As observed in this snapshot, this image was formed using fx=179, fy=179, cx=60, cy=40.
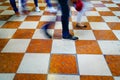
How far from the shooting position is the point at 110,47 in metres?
2.00

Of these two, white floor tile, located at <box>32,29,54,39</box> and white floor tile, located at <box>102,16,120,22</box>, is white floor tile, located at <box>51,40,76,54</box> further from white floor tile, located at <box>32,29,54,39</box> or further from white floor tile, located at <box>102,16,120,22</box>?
white floor tile, located at <box>102,16,120,22</box>

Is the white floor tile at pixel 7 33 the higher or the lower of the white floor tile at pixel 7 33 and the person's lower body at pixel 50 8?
the lower

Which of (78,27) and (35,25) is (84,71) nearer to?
(78,27)

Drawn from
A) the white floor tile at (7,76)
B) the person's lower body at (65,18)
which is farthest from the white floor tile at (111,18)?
the white floor tile at (7,76)

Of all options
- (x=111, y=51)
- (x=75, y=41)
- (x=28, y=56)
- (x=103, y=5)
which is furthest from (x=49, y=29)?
(x=103, y=5)

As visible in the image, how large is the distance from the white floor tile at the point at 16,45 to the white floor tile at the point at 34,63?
0.51 ft

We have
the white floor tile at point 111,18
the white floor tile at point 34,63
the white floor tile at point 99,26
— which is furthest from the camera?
the white floor tile at point 111,18

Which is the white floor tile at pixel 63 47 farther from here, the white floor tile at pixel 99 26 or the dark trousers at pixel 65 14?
the white floor tile at pixel 99 26

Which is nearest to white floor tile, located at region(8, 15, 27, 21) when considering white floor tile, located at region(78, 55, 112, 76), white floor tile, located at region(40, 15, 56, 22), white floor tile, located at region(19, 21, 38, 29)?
white floor tile, located at region(19, 21, 38, 29)

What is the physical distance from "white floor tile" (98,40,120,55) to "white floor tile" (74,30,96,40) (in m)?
0.17

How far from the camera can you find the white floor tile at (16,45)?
1952 millimetres

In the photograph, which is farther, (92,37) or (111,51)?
(92,37)

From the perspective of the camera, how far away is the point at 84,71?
1594 millimetres

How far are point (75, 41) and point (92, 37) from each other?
244 mm
